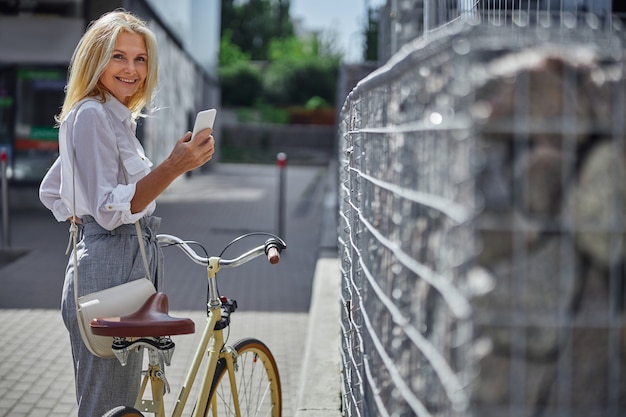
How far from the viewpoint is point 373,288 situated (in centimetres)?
248

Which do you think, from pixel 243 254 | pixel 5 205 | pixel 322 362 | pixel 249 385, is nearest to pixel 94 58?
pixel 243 254

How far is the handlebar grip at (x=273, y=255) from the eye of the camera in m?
3.14

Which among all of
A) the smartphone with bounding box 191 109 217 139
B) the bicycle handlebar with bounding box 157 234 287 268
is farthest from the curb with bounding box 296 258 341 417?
the smartphone with bounding box 191 109 217 139

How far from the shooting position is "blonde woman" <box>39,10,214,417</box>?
115 inches

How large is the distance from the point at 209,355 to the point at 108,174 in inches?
29.4

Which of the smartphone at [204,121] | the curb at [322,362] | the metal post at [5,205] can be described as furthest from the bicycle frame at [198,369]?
the metal post at [5,205]

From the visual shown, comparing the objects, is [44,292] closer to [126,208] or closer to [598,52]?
[126,208]

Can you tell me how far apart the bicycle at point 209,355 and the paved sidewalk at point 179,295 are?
124 cm

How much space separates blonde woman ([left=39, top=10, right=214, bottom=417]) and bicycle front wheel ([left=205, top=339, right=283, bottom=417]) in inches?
12.2

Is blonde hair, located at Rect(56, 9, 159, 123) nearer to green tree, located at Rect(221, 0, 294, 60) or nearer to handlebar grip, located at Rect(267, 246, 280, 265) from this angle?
handlebar grip, located at Rect(267, 246, 280, 265)

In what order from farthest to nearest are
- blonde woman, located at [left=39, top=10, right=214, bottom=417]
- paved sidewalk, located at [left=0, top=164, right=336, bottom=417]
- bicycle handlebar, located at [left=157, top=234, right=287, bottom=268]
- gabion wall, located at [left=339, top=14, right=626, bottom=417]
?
paved sidewalk, located at [left=0, top=164, right=336, bottom=417]
bicycle handlebar, located at [left=157, top=234, right=287, bottom=268]
blonde woman, located at [left=39, top=10, right=214, bottom=417]
gabion wall, located at [left=339, top=14, right=626, bottom=417]

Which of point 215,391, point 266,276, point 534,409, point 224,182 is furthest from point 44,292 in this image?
point 224,182

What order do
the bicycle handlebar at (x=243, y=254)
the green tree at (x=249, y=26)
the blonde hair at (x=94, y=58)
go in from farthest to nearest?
1. the green tree at (x=249, y=26)
2. the bicycle handlebar at (x=243, y=254)
3. the blonde hair at (x=94, y=58)

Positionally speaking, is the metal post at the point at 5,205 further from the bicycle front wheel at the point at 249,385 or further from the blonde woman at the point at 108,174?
the blonde woman at the point at 108,174
